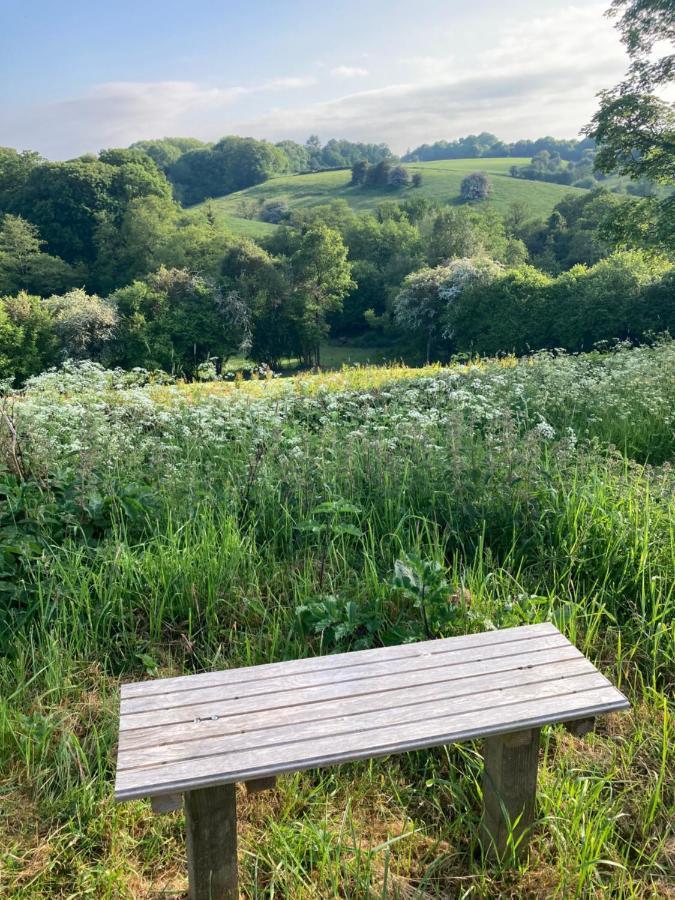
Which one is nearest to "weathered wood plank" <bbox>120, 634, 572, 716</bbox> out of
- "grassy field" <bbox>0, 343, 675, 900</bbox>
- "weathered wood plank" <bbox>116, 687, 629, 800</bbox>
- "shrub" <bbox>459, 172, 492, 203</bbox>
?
"weathered wood plank" <bbox>116, 687, 629, 800</bbox>

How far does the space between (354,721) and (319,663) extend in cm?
32

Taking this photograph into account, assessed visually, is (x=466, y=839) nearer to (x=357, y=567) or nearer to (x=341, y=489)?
(x=357, y=567)

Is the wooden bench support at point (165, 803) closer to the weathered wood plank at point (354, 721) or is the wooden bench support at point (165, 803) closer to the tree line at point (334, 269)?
the weathered wood plank at point (354, 721)

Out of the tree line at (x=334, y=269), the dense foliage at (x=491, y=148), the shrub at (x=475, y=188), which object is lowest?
the tree line at (x=334, y=269)

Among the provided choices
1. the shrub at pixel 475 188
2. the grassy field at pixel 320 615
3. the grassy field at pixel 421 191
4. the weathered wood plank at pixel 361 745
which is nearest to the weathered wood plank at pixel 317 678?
the weathered wood plank at pixel 361 745

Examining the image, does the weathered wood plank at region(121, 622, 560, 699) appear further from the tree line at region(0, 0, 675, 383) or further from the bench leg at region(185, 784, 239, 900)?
the tree line at region(0, 0, 675, 383)

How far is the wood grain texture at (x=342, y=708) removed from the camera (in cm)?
160

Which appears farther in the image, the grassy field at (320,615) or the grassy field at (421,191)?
the grassy field at (421,191)

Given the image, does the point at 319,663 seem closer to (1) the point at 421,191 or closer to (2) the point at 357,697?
(2) the point at 357,697

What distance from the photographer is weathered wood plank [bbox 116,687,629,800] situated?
153 centimetres

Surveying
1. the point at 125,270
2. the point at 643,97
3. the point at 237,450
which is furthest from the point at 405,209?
the point at 237,450

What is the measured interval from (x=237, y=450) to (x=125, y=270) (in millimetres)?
47038

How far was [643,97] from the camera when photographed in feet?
56.7

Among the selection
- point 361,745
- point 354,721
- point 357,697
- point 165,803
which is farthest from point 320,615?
point 165,803
